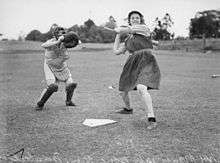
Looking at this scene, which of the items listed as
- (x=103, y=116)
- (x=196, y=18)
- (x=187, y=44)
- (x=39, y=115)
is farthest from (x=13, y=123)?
(x=196, y=18)

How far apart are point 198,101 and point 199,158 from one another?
15.5 ft

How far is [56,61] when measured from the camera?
7.97 m

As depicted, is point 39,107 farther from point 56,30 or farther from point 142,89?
point 142,89

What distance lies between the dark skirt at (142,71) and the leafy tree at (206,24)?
58.4 m

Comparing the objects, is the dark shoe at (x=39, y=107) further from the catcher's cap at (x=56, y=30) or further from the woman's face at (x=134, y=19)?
the woman's face at (x=134, y=19)

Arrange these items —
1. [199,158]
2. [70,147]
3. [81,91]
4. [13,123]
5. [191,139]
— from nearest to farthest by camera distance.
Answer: [199,158] → [70,147] → [191,139] → [13,123] → [81,91]

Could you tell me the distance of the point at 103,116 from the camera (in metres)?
7.21

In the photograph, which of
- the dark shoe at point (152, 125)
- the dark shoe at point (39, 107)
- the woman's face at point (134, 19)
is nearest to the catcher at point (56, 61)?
the dark shoe at point (39, 107)

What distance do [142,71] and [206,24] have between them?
61.2 m

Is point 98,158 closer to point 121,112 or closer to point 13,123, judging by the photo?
point 13,123

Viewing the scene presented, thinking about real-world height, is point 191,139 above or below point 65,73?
below

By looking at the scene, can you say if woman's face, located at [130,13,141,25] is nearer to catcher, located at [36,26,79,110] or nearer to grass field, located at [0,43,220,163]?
catcher, located at [36,26,79,110]

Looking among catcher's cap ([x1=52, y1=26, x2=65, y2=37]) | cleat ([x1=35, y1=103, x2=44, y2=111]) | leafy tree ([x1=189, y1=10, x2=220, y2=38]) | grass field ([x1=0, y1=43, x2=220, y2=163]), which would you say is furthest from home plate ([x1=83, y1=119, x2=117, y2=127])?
leafy tree ([x1=189, y1=10, x2=220, y2=38])

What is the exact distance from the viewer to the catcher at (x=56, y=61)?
25.2 ft
